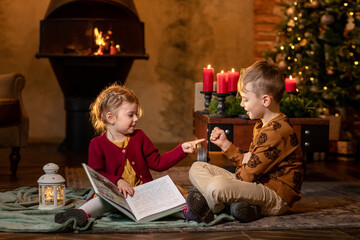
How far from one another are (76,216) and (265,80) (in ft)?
3.44

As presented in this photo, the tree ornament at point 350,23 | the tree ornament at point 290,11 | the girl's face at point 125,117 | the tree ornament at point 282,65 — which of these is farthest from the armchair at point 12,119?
A: the tree ornament at point 350,23

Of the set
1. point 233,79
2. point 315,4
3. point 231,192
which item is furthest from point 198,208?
point 315,4

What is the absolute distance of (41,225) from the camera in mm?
2658

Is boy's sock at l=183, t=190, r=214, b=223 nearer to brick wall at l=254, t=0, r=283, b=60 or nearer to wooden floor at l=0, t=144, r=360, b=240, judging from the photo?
wooden floor at l=0, t=144, r=360, b=240

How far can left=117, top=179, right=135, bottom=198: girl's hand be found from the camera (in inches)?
109

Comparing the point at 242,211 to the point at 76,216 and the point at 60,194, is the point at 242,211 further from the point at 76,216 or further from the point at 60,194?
the point at 60,194

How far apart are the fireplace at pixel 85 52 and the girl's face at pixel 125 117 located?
2693 mm

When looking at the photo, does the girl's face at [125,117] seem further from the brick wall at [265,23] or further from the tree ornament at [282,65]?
the brick wall at [265,23]

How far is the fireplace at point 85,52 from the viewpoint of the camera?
570cm

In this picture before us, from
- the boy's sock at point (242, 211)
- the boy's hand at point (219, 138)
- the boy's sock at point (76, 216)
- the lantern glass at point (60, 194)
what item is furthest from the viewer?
the lantern glass at point (60, 194)

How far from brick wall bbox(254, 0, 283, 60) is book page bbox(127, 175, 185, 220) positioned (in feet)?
13.6

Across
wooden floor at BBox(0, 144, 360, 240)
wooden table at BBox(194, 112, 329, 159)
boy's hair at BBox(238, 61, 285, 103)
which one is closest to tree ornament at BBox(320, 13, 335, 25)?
wooden floor at BBox(0, 144, 360, 240)

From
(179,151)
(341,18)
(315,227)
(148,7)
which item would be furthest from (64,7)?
(315,227)

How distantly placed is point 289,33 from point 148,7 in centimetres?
156
